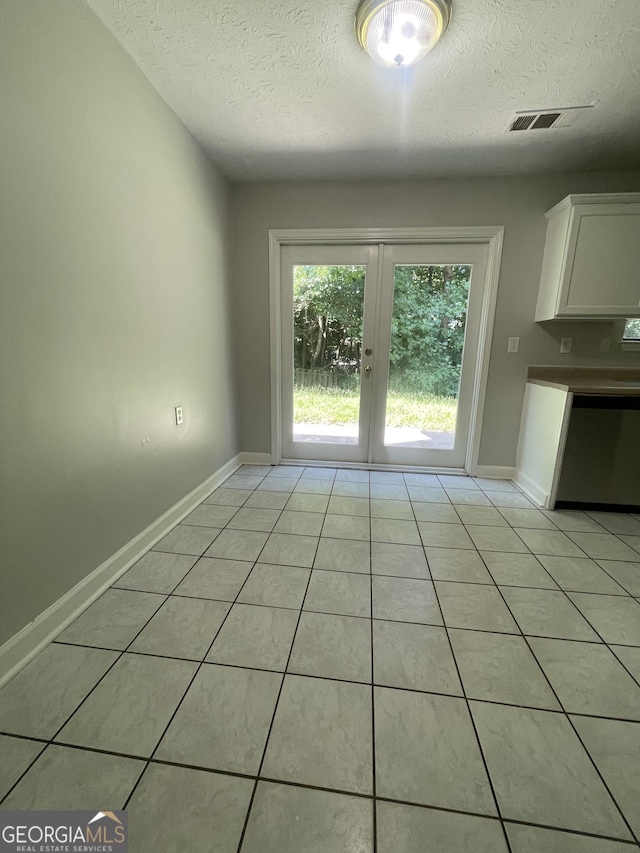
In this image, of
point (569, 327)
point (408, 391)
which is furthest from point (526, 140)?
point (408, 391)

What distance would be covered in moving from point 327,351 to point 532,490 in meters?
1.96

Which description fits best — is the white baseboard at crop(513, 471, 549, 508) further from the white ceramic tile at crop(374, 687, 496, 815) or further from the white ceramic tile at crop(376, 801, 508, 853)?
the white ceramic tile at crop(376, 801, 508, 853)

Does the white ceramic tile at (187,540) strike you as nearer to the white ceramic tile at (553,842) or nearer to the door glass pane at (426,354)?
the white ceramic tile at (553,842)

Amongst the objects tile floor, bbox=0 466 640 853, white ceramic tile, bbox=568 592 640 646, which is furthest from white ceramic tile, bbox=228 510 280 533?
white ceramic tile, bbox=568 592 640 646

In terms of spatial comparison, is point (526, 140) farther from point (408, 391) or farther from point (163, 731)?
point (163, 731)

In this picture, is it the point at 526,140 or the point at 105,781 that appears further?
the point at 526,140

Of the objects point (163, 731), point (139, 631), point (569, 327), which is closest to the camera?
point (163, 731)

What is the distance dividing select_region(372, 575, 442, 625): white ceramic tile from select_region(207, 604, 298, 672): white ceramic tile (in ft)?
1.25

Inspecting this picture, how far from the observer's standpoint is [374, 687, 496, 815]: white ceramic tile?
0.82 m

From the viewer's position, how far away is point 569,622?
136cm

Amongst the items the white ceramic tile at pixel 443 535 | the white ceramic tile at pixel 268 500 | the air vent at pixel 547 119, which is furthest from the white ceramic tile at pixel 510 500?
the air vent at pixel 547 119

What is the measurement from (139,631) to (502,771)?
1248mm

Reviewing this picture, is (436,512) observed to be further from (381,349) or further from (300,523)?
(381,349)

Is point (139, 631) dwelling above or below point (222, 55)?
below
